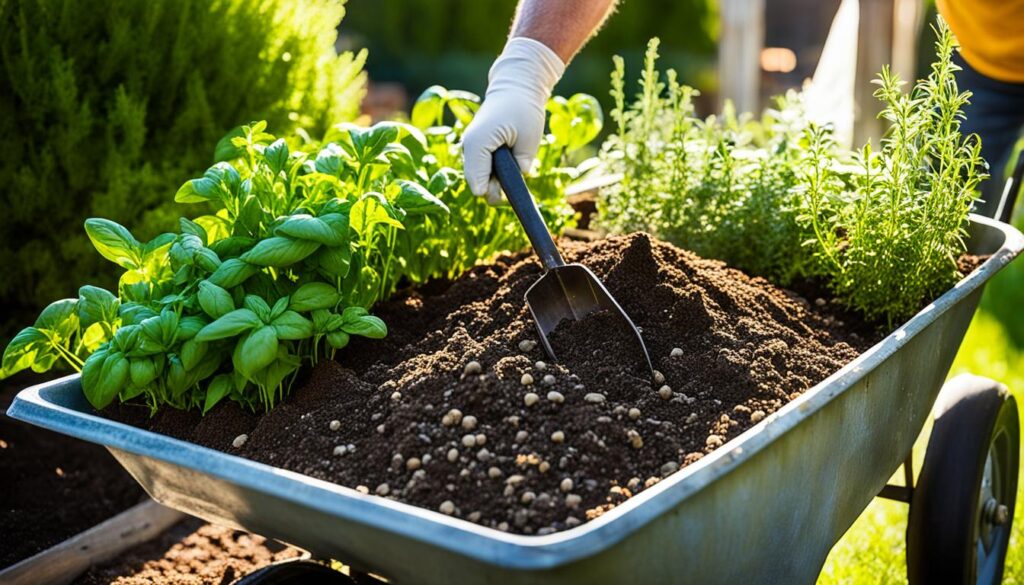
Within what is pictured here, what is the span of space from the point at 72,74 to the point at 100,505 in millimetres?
998

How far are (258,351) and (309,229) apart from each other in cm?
19

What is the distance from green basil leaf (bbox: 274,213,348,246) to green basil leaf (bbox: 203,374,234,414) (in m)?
0.24

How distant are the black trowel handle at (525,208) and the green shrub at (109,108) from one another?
36.7 inches

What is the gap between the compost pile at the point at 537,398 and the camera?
130cm

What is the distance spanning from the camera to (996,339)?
378cm

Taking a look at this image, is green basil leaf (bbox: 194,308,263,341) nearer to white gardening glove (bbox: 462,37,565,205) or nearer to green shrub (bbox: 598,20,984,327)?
white gardening glove (bbox: 462,37,565,205)

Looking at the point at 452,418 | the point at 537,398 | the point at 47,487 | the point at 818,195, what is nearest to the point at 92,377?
the point at 452,418

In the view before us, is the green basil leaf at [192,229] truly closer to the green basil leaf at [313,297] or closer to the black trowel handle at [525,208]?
the green basil leaf at [313,297]

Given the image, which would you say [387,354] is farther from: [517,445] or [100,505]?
[100,505]

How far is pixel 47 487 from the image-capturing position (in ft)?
7.98

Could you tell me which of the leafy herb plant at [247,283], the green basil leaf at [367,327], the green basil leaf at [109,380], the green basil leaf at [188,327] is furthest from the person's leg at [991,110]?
the green basil leaf at [109,380]

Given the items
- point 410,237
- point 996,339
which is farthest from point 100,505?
point 996,339

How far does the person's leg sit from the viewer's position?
2797 millimetres

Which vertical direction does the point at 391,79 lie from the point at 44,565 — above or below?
above
